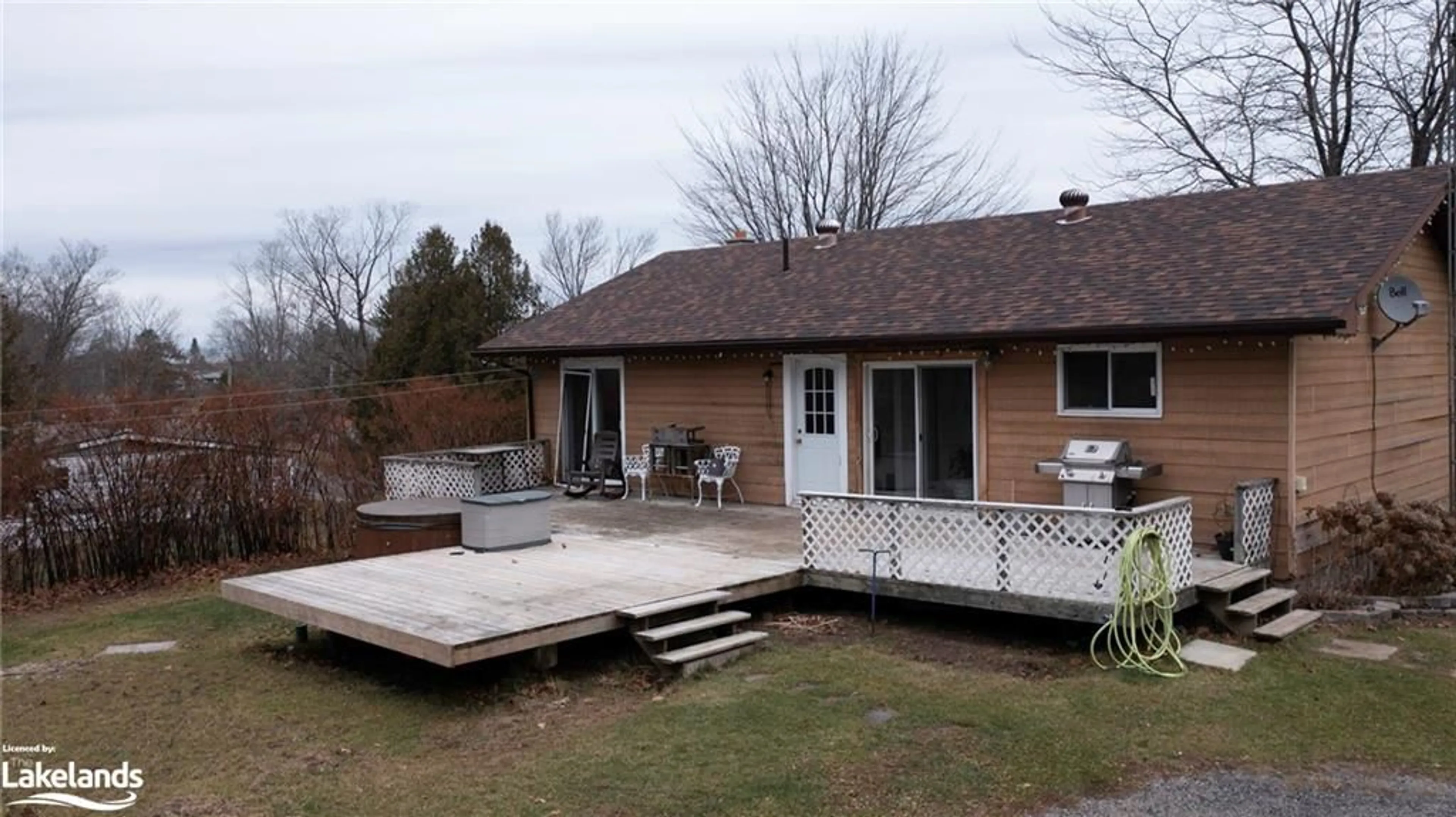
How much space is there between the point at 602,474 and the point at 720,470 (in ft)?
6.93

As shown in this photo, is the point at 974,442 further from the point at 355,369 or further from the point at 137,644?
the point at 355,369

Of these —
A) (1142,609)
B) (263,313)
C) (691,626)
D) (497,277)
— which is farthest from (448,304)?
(263,313)

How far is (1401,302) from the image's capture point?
31.2ft

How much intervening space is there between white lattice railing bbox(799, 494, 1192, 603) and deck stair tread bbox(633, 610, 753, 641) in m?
1.12

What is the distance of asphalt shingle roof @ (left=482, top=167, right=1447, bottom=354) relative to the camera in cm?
900

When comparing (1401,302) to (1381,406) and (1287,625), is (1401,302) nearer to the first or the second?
(1381,406)

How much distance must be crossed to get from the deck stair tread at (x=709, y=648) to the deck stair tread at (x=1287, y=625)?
346 centimetres

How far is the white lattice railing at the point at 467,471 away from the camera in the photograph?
13.2m

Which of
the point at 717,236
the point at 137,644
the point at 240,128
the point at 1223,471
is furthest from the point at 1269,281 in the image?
the point at 717,236

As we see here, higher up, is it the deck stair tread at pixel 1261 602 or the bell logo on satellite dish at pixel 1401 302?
the bell logo on satellite dish at pixel 1401 302

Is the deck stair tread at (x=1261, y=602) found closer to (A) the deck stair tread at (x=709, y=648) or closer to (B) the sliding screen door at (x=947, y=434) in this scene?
(B) the sliding screen door at (x=947, y=434)

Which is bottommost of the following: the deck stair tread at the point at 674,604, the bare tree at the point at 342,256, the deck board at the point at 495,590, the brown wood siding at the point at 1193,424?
the deck stair tread at the point at 674,604

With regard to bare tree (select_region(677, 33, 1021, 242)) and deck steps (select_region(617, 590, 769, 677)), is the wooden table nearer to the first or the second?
deck steps (select_region(617, 590, 769, 677))

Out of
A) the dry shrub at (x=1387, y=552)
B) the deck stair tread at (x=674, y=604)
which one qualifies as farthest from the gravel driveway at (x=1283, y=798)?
the dry shrub at (x=1387, y=552)
